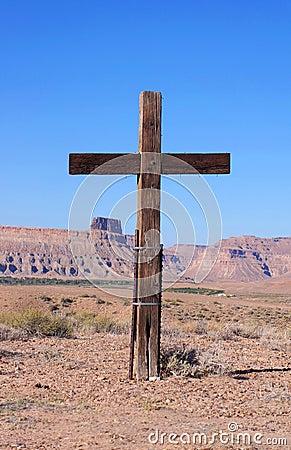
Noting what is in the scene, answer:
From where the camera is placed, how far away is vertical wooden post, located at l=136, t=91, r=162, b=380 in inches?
352

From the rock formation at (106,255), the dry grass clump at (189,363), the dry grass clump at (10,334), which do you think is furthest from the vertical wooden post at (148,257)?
the dry grass clump at (10,334)

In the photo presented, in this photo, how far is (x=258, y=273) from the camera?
168 m

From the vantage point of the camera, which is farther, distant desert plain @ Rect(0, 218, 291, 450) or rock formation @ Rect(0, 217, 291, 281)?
rock formation @ Rect(0, 217, 291, 281)

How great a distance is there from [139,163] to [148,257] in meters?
1.33

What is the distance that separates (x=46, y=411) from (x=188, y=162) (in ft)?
13.1

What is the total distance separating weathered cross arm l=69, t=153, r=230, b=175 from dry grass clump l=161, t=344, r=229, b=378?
2.69 meters

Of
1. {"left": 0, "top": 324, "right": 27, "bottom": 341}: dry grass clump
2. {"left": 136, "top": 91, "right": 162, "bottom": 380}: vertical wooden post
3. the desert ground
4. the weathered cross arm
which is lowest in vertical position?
the desert ground

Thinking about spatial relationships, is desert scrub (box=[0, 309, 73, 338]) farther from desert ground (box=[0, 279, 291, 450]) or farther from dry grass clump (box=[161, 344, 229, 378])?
dry grass clump (box=[161, 344, 229, 378])

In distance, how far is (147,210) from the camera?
29.3 feet

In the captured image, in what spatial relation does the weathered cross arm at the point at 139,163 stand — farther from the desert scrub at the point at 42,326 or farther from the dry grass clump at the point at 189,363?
the desert scrub at the point at 42,326

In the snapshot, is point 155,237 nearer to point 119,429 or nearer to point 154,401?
point 154,401

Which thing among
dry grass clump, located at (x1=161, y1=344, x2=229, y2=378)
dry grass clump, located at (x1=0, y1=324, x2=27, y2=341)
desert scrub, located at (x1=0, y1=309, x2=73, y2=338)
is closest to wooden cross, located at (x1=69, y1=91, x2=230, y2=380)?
dry grass clump, located at (x1=161, y1=344, x2=229, y2=378)

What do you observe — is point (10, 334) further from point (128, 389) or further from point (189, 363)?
point (128, 389)

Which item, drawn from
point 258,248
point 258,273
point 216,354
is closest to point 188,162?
point 216,354
